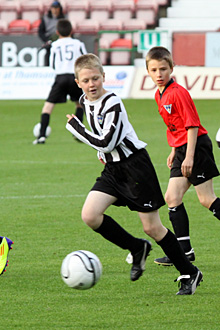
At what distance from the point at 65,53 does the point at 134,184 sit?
30.1 feet

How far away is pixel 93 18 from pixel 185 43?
5.10m

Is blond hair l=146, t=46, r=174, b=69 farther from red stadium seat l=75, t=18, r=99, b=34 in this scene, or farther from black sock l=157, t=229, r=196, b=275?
red stadium seat l=75, t=18, r=99, b=34

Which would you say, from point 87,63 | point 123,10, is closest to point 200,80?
point 123,10

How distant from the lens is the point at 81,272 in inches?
187

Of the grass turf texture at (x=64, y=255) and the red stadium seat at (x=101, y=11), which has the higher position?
the grass turf texture at (x=64, y=255)

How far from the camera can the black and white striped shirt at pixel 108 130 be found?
4855 mm

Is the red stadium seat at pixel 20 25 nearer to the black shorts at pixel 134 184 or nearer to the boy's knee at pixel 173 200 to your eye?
the boy's knee at pixel 173 200

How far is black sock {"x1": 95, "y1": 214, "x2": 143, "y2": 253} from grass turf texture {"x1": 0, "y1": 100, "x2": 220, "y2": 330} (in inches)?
11.6

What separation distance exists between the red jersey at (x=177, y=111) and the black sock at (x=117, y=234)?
3.03 ft

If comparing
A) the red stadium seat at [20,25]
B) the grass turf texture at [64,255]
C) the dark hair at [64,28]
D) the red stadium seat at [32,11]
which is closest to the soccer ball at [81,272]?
the grass turf texture at [64,255]

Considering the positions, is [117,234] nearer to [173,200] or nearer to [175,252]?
[175,252]

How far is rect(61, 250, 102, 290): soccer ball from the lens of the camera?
15.6 feet

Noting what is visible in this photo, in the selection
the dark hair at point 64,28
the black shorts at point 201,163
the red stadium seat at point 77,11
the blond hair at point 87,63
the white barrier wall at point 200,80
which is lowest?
the red stadium seat at point 77,11

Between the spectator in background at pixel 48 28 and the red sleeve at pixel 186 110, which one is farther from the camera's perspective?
the spectator in background at pixel 48 28
